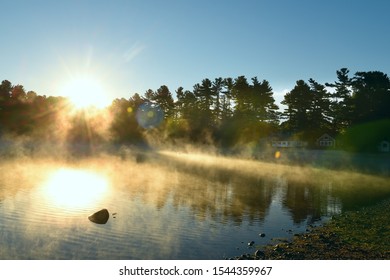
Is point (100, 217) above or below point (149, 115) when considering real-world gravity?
below

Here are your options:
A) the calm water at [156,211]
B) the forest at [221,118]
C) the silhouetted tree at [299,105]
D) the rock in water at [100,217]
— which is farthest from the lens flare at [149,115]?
the rock in water at [100,217]

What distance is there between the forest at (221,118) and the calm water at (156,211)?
2355 inches

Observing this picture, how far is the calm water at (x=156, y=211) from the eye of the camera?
66.8ft

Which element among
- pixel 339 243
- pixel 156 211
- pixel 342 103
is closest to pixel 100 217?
pixel 156 211

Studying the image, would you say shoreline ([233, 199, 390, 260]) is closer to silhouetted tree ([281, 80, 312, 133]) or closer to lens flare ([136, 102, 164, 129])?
silhouetted tree ([281, 80, 312, 133])

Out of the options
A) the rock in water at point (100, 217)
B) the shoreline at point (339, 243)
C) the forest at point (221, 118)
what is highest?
the forest at point (221, 118)

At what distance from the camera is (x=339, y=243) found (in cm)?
2117

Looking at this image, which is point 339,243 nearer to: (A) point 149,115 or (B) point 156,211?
(B) point 156,211

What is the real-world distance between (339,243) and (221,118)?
11341 centimetres

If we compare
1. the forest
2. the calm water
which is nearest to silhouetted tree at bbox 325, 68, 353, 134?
the forest

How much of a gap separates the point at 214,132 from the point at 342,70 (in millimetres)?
43937

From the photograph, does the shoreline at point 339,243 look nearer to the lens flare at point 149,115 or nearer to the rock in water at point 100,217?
the rock in water at point 100,217

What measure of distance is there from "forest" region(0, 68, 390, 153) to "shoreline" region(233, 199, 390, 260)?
3307 inches

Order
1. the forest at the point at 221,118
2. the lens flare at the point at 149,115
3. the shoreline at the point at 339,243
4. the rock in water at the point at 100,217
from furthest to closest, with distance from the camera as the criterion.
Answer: the lens flare at the point at 149,115 → the forest at the point at 221,118 → the rock in water at the point at 100,217 → the shoreline at the point at 339,243
